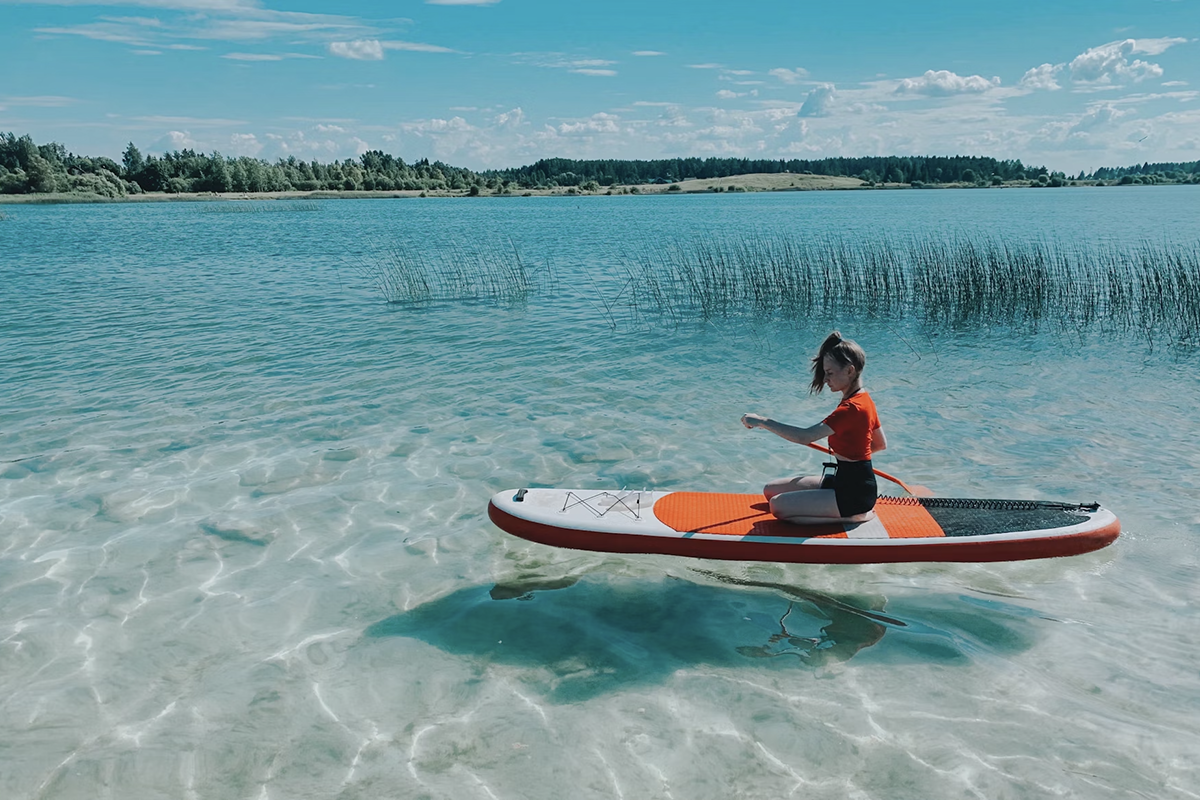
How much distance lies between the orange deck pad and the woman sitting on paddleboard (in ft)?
0.36

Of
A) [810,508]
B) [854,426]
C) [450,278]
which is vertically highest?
[854,426]

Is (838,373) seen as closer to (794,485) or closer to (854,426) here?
(854,426)

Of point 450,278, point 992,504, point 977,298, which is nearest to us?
point 992,504

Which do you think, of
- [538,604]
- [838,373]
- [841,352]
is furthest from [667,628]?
[841,352]

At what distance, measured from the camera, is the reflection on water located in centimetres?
468

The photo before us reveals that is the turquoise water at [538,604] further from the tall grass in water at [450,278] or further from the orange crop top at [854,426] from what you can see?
the tall grass in water at [450,278]

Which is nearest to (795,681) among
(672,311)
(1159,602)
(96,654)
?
(1159,602)

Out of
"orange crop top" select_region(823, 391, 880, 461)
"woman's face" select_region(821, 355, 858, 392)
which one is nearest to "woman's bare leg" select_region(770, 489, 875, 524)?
"orange crop top" select_region(823, 391, 880, 461)

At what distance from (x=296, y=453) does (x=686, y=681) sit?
17.7 feet

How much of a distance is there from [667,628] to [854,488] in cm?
153

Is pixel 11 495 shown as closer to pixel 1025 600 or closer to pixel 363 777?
pixel 363 777

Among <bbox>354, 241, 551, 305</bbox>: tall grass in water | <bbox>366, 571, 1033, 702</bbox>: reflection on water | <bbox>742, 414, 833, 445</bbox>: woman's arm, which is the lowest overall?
<bbox>366, 571, 1033, 702</bbox>: reflection on water

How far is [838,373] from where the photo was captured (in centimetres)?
486

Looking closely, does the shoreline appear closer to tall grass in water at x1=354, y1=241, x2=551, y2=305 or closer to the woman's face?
tall grass in water at x1=354, y1=241, x2=551, y2=305
